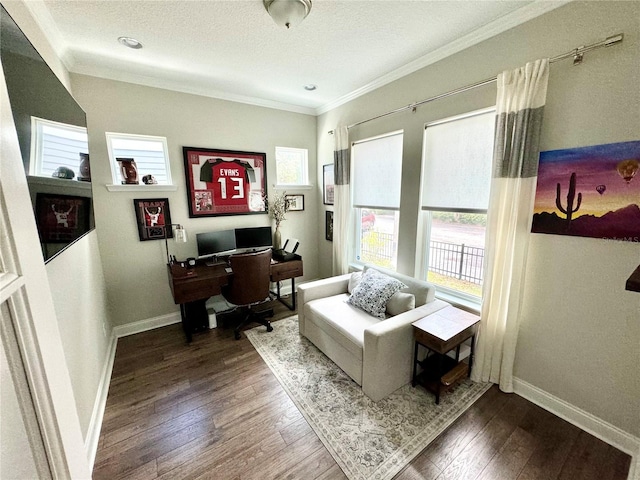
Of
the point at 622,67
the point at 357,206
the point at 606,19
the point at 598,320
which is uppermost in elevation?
Answer: the point at 606,19

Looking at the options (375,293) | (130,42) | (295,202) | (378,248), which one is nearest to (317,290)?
(375,293)

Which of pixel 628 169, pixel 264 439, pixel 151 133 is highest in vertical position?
pixel 151 133

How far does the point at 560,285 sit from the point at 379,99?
2364mm

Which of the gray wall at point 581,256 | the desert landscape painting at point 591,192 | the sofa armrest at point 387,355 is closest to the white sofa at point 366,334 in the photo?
the sofa armrest at point 387,355

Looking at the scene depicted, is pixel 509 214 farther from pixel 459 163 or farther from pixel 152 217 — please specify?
pixel 152 217

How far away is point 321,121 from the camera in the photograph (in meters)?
3.76

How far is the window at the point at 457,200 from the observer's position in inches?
82.0

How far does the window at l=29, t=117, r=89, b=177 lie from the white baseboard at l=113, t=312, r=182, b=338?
79.7 inches

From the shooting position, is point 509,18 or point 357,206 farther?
point 357,206

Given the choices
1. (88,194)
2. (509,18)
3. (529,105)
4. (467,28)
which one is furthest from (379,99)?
(88,194)

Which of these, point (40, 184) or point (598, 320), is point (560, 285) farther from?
point (40, 184)

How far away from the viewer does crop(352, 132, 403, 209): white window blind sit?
2.78m

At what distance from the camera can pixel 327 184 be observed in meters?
3.80

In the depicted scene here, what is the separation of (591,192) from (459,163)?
0.87m
